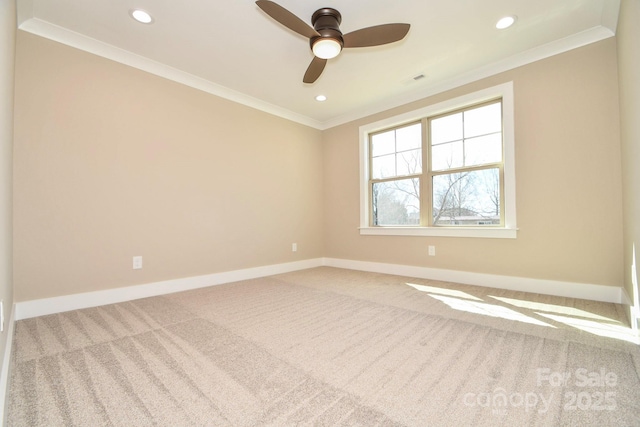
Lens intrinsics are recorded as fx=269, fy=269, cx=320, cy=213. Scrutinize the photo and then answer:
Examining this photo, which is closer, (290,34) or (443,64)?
(290,34)

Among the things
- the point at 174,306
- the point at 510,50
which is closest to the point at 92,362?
the point at 174,306

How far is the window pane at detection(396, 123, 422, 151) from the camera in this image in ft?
12.6

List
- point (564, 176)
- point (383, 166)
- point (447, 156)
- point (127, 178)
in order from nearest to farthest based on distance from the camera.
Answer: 1. point (564, 176)
2. point (127, 178)
3. point (447, 156)
4. point (383, 166)

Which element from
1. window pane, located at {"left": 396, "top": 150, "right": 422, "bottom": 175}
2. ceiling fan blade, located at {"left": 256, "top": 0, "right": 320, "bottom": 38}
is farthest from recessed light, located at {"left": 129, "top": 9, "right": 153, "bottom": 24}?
window pane, located at {"left": 396, "top": 150, "right": 422, "bottom": 175}

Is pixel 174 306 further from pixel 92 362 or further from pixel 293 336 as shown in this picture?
pixel 293 336

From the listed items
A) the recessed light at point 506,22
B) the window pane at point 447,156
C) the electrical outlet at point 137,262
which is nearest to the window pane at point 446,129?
the window pane at point 447,156

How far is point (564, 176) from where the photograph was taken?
266 cm

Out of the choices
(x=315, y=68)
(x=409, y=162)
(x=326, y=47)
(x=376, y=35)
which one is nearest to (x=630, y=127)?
(x=376, y=35)

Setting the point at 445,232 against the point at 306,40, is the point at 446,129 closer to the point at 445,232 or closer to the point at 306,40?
the point at 445,232

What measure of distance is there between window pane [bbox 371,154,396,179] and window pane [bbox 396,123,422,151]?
0.65ft

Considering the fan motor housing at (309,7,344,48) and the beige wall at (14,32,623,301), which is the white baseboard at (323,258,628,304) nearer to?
the beige wall at (14,32,623,301)

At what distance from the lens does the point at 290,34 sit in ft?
8.20

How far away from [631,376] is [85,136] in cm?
422

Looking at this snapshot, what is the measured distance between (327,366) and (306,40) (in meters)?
2.74
